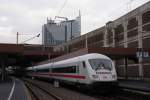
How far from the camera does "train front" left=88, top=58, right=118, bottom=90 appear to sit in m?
23.8

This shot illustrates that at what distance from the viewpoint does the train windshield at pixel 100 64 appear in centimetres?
2495

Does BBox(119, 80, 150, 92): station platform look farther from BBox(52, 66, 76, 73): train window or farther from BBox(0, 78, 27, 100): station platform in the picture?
BBox(0, 78, 27, 100): station platform

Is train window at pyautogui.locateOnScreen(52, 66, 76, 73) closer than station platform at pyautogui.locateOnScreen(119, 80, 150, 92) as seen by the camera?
No

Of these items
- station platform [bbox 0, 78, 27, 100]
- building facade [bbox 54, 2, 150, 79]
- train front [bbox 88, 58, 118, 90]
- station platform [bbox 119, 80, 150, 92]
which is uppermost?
building facade [bbox 54, 2, 150, 79]

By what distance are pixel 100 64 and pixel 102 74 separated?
114cm

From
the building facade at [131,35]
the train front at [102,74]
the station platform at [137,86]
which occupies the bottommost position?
the station platform at [137,86]

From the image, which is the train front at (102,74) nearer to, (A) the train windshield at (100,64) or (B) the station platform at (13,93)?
(A) the train windshield at (100,64)

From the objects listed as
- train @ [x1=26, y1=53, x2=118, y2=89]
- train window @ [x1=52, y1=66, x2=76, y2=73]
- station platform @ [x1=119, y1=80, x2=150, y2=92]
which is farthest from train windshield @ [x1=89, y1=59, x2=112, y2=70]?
train window @ [x1=52, y1=66, x2=76, y2=73]

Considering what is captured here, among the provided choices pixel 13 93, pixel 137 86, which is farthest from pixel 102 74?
pixel 137 86

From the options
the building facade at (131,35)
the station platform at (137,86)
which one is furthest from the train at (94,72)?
the building facade at (131,35)

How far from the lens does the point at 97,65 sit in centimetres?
2517

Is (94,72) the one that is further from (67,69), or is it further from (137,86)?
(137,86)

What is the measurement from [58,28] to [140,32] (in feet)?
51.1

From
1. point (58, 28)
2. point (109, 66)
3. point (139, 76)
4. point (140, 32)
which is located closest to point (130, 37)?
point (140, 32)
